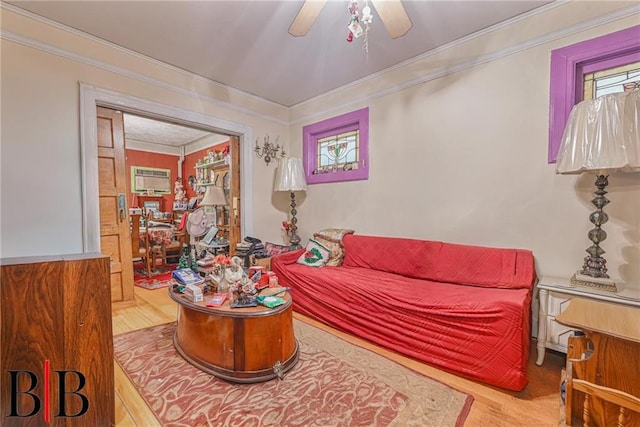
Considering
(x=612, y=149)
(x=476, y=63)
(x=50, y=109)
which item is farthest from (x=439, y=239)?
(x=50, y=109)

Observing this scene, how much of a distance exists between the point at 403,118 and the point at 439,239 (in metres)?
1.29

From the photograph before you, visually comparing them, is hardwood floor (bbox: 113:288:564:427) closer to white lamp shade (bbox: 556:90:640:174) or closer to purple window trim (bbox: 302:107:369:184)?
white lamp shade (bbox: 556:90:640:174)

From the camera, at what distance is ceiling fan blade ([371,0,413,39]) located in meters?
1.50

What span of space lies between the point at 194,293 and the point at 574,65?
3097mm

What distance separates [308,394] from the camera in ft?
5.21

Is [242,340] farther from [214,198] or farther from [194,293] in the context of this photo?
[214,198]

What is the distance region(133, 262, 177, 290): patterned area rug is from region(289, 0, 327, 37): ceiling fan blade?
3177mm

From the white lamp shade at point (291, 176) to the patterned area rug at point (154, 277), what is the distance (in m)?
1.88

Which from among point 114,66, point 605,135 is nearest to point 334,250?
point 605,135

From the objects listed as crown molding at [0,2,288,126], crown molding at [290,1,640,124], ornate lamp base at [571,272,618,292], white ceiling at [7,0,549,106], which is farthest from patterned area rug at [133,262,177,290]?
ornate lamp base at [571,272,618,292]

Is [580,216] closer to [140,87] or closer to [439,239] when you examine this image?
[439,239]

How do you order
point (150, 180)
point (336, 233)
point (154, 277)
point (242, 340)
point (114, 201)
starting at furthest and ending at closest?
point (150, 180)
point (154, 277)
point (336, 233)
point (114, 201)
point (242, 340)

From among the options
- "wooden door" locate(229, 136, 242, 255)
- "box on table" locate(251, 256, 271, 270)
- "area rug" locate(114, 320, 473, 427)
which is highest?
"wooden door" locate(229, 136, 242, 255)

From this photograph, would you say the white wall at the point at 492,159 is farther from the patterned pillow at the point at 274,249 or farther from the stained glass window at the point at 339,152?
the patterned pillow at the point at 274,249
